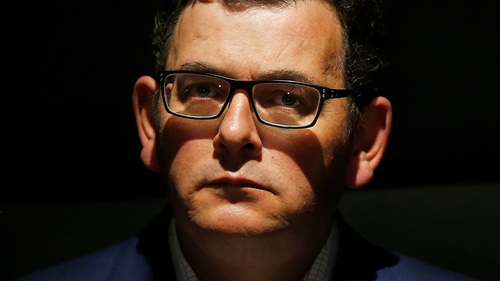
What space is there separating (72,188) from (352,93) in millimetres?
1311

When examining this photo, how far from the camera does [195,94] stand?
1.72 m

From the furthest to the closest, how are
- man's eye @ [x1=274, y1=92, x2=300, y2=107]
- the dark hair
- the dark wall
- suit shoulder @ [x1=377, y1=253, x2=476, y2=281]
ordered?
1. the dark wall
2. suit shoulder @ [x1=377, y1=253, x2=476, y2=281]
3. the dark hair
4. man's eye @ [x1=274, y1=92, x2=300, y2=107]

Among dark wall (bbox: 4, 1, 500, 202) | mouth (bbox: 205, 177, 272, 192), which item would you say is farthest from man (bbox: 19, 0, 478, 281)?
dark wall (bbox: 4, 1, 500, 202)

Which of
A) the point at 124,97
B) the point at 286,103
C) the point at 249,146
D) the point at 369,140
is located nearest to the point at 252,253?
the point at 249,146

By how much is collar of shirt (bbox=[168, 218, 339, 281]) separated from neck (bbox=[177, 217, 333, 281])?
17 mm

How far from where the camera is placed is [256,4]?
5.49 feet

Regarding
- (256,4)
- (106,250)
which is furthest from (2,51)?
(256,4)

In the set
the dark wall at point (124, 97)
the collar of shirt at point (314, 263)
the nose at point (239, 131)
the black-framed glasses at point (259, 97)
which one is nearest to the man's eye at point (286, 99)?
the black-framed glasses at point (259, 97)

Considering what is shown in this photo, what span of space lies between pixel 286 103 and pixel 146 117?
0.56 m

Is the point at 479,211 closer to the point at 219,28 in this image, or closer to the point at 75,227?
the point at 219,28

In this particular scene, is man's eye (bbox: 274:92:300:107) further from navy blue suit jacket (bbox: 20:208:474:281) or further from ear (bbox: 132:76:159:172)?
navy blue suit jacket (bbox: 20:208:474:281)

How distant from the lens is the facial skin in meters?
1.59

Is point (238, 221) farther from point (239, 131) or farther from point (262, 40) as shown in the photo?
point (262, 40)

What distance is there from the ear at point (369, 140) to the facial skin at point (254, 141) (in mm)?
98
